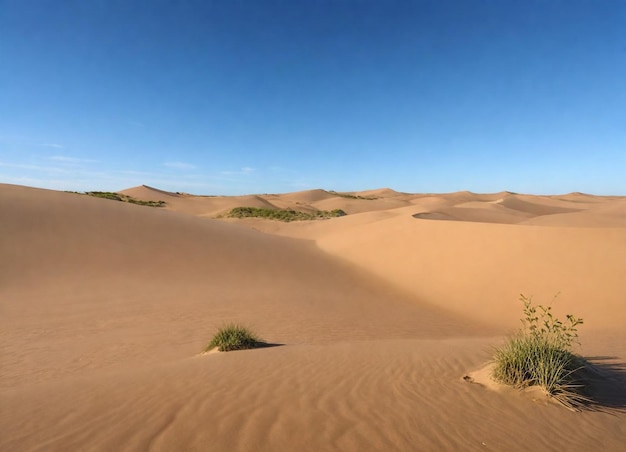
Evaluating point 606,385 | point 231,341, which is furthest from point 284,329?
point 606,385

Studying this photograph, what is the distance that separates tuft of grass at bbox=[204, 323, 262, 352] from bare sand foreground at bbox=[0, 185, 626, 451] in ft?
2.04

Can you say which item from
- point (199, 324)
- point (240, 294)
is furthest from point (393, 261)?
point (199, 324)

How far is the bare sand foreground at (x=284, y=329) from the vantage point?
12.0ft

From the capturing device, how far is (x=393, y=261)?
65.4ft

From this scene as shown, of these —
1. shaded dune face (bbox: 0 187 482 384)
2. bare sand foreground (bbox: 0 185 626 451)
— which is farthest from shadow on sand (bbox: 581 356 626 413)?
shaded dune face (bbox: 0 187 482 384)

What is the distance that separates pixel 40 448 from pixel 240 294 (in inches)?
430

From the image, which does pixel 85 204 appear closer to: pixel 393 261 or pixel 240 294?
pixel 240 294

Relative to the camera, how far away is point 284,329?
10.2 metres

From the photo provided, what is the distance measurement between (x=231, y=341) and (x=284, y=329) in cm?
286

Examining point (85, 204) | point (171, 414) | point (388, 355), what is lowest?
point (388, 355)

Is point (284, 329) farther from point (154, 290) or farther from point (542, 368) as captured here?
point (542, 368)

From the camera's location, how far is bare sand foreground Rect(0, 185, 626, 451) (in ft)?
12.0

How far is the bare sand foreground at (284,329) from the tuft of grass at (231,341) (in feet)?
2.04

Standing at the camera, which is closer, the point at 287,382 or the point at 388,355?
the point at 287,382
